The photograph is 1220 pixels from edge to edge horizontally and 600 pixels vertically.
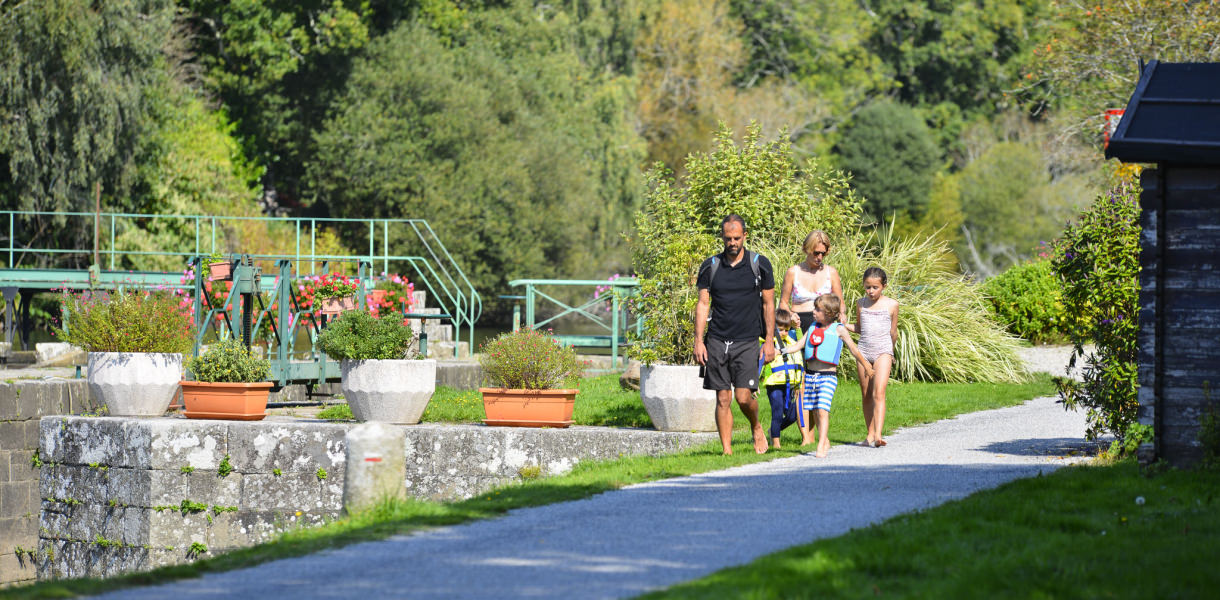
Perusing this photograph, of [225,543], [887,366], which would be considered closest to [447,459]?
[225,543]

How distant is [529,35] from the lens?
1563 inches

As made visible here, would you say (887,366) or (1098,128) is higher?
(1098,128)

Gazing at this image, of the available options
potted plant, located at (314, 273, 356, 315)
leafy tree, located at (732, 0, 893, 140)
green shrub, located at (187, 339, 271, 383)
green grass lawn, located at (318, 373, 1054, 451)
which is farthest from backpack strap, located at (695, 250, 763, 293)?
leafy tree, located at (732, 0, 893, 140)

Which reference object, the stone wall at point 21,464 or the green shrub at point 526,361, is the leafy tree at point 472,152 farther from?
the green shrub at point 526,361

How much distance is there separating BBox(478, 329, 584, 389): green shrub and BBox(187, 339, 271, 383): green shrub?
211cm

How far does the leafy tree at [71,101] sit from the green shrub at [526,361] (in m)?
18.6

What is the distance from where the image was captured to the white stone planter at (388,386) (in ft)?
41.3

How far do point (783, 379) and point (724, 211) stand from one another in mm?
5994

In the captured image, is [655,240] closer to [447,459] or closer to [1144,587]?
→ [447,459]

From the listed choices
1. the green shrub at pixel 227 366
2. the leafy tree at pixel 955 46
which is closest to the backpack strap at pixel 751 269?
the green shrub at pixel 227 366

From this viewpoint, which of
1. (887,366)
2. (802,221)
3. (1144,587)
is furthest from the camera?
(802,221)

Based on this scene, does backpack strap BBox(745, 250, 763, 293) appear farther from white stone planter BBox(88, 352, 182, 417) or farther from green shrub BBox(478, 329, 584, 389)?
white stone planter BBox(88, 352, 182, 417)

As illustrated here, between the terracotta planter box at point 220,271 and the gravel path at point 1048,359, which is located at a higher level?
the terracotta planter box at point 220,271

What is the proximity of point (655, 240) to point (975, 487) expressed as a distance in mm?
7713
